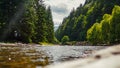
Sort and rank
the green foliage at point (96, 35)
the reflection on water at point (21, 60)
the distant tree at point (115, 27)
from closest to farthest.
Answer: the reflection on water at point (21, 60) < the distant tree at point (115, 27) < the green foliage at point (96, 35)

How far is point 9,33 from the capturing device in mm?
82812

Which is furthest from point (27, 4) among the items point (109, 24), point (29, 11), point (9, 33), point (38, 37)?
point (109, 24)

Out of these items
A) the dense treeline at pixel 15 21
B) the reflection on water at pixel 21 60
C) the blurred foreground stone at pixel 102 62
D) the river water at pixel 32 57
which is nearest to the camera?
the blurred foreground stone at pixel 102 62

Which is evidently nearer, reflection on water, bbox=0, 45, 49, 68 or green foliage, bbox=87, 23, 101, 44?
reflection on water, bbox=0, 45, 49, 68

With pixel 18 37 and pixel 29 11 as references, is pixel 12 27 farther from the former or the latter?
pixel 29 11

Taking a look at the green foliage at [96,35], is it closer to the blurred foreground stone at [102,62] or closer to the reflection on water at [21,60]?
the reflection on water at [21,60]

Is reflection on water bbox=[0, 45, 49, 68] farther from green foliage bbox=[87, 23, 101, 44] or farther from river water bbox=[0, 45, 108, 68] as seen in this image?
green foliage bbox=[87, 23, 101, 44]

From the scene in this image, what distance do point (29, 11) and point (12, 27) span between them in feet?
36.0

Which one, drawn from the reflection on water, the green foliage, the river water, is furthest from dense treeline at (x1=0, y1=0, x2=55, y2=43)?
the reflection on water

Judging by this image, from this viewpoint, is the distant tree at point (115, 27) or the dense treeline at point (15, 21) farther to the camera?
the distant tree at point (115, 27)

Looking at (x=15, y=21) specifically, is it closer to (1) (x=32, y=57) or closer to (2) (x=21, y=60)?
(1) (x=32, y=57)

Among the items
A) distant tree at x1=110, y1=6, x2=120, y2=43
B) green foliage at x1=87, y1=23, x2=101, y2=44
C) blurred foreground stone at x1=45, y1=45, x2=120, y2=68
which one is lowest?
green foliage at x1=87, y1=23, x2=101, y2=44

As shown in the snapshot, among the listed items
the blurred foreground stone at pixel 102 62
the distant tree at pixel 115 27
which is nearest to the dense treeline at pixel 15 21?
the distant tree at pixel 115 27

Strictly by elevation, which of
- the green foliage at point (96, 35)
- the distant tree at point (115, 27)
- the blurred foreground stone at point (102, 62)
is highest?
the blurred foreground stone at point (102, 62)
